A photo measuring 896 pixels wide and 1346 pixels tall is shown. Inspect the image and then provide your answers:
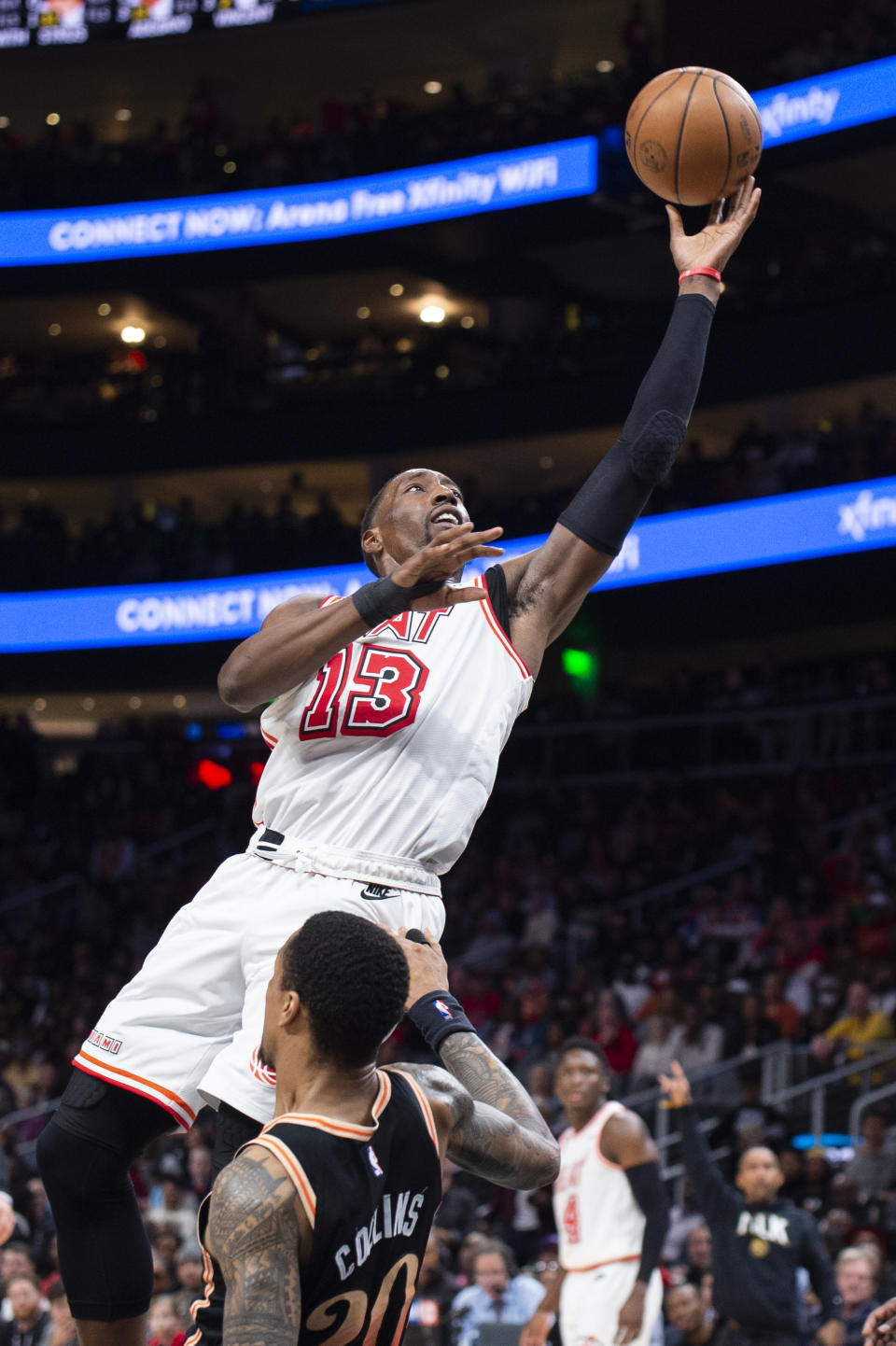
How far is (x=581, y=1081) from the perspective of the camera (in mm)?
7305

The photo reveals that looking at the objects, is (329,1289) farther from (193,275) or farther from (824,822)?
(193,275)

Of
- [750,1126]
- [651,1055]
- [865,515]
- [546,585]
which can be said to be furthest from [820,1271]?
[865,515]

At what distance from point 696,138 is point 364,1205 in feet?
8.71

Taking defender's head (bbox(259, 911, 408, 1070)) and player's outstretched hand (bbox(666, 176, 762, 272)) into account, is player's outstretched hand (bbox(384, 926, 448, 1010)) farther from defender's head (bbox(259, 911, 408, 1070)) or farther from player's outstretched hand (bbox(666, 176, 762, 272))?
player's outstretched hand (bbox(666, 176, 762, 272))

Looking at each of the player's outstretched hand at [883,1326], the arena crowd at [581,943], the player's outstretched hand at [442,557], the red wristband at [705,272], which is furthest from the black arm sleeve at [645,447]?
the arena crowd at [581,943]

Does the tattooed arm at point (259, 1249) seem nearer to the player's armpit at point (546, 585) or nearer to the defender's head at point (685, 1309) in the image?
the player's armpit at point (546, 585)

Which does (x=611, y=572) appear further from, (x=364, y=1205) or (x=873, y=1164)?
(x=364, y=1205)

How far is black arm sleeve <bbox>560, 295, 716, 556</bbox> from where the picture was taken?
11.9 ft

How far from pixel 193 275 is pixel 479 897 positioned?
34.7ft

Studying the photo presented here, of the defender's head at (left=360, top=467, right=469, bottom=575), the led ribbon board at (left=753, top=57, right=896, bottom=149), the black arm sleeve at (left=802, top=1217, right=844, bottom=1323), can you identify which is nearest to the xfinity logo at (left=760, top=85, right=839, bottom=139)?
the led ribbon board at (left=753, top=57, right=896, bottom=149)

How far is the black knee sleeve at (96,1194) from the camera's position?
3.46 metres

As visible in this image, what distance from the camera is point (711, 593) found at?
17141 mm


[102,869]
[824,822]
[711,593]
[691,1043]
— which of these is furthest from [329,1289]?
[102,869]

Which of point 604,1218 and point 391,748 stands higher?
point 391,748
